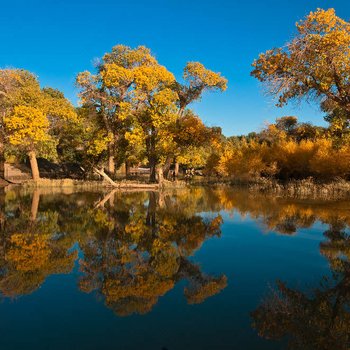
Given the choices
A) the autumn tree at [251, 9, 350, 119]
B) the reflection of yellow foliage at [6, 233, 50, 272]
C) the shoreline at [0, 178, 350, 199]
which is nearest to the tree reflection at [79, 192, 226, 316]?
the reflection of yellow foliage at [6, 233, 50, 272]

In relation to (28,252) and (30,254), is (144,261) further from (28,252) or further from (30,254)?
(28,252)

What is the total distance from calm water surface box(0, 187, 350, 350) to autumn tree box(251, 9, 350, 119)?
741cm

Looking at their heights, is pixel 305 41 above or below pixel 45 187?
above

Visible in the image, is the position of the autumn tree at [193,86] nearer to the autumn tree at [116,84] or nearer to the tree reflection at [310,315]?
the autumn tree at [116,84]

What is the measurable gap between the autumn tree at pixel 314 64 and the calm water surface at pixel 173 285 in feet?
24.3

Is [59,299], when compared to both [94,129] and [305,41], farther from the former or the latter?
[94,129]

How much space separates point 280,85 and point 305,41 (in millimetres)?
2291

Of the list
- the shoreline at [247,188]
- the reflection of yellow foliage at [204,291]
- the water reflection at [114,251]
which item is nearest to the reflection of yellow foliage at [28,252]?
the water reflection at [114,251]

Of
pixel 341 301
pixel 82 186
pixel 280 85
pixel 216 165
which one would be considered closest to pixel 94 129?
pixel 82 186

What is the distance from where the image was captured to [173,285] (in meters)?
6.71

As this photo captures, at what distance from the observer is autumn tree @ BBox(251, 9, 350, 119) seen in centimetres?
1584

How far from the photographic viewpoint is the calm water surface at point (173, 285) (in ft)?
15.7

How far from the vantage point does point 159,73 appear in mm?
32312

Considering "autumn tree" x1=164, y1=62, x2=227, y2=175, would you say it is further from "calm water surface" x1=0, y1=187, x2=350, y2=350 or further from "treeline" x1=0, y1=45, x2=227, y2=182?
"calm water surface" x1=0, y1=187, x2=350, y2=350
